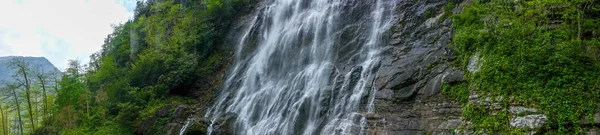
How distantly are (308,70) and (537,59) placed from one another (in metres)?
9.25

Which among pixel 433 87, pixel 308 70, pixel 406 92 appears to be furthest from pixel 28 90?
pixel 433 87

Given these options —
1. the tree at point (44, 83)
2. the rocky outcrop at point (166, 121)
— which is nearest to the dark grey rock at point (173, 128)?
the rocky outcrop at point (166, 121)

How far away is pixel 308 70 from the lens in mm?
18156

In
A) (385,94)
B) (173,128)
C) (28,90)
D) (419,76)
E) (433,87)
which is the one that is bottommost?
(173,128)

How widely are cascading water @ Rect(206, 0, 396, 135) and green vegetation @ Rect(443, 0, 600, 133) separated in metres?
3.74

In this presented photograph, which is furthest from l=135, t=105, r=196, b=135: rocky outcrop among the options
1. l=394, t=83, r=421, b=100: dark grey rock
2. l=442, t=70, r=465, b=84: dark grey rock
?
l=442, t=70, r=465, b=84: dark grey rock

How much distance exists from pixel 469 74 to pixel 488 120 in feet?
5.58

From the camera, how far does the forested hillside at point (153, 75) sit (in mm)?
23203

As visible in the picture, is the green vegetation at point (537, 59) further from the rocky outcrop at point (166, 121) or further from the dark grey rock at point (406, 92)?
the rocky outcrop at point (166, 121)

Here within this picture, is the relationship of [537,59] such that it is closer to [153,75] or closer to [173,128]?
[173,128]

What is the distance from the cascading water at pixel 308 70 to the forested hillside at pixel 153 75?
296 cm

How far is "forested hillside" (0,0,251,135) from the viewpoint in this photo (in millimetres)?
23203

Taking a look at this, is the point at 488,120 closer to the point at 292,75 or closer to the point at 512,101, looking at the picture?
the point at 512,101

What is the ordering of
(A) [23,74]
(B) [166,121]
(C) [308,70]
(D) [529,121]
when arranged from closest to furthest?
(D) [529,121]
(C) [308,70]
(B) [166,121]
(A) [23,74]
